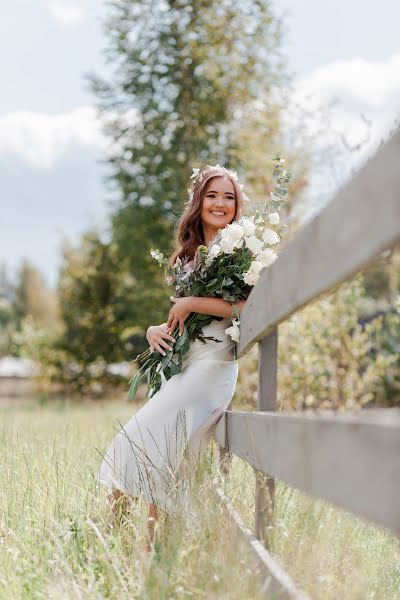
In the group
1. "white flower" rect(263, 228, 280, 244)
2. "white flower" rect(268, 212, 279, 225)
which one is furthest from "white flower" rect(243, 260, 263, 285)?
Answer: "white flower" rect(268, 212, 279, 225)

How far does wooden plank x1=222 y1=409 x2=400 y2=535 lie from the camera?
137cm

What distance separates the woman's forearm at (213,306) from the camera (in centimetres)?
368

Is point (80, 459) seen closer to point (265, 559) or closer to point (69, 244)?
point (265, 559)

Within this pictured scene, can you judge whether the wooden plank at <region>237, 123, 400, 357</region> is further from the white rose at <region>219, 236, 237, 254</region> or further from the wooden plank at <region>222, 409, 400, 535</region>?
the white rose at <region>219, 236, 237, 254</region>

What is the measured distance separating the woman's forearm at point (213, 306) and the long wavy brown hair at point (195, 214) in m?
0.64

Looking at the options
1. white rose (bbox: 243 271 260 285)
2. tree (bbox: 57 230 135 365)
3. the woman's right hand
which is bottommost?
the woman's right hand

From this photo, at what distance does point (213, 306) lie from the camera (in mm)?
3678

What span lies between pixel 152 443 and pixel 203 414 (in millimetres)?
266

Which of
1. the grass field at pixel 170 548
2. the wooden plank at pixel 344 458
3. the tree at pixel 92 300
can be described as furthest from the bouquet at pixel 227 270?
the tree at pixel 92 300

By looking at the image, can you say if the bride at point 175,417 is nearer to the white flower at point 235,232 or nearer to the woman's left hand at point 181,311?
the woman's left hand at point 181,311

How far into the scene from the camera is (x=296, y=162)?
1584 cm

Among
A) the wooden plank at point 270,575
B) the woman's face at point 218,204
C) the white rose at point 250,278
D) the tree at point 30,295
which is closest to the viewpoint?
the wooden plank at point 270,575

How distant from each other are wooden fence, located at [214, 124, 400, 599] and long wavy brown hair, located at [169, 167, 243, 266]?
5.95ft

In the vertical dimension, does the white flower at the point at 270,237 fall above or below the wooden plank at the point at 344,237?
above
